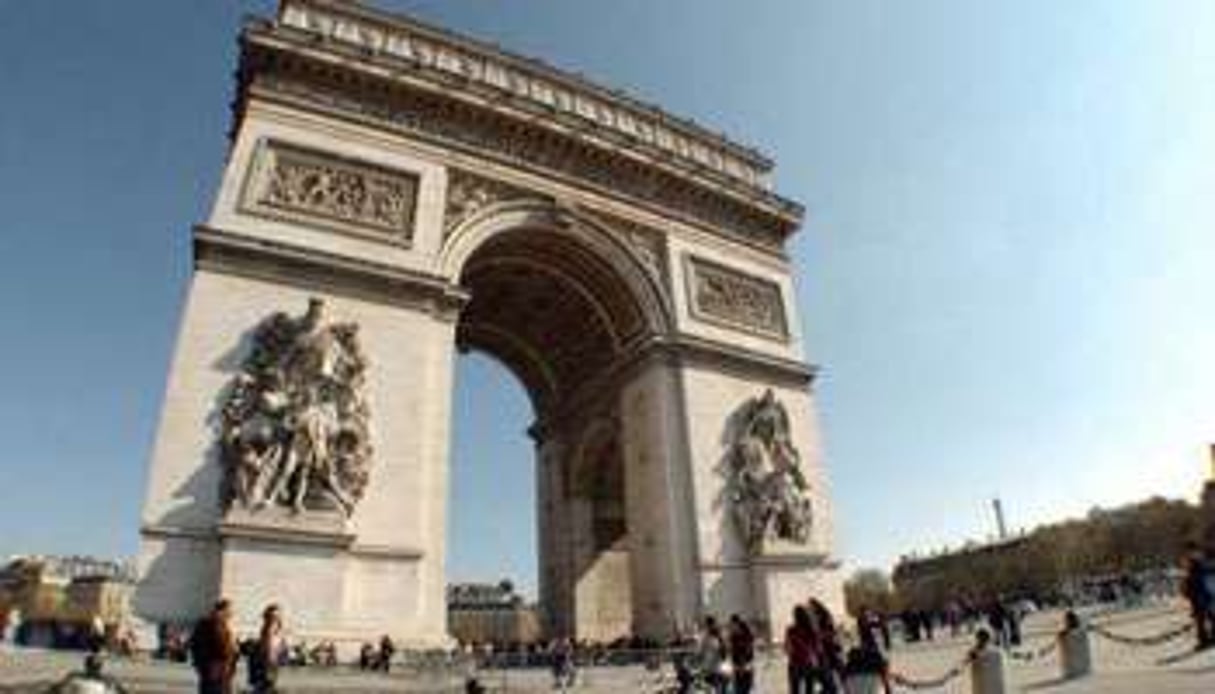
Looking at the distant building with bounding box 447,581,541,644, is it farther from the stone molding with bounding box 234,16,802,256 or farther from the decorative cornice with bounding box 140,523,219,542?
the decorative cornice with bounding box 140,523,219,542

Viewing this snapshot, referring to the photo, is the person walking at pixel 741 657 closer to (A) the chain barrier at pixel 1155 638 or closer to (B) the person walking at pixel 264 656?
(B) the person walking at pixel 264 656

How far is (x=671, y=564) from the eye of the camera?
2066 centimetres

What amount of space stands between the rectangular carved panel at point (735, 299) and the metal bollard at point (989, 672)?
15.3m

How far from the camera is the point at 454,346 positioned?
2039cm

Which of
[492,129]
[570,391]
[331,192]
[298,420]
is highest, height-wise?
[492,129]

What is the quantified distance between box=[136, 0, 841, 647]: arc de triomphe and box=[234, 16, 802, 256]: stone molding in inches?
2.4

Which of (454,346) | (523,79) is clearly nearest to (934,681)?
(454,346)

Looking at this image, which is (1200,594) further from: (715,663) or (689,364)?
(689,364)

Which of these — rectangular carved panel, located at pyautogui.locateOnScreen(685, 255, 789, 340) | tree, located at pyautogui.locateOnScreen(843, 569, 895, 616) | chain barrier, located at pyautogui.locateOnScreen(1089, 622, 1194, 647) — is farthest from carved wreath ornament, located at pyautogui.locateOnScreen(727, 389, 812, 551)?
tree, located at pyautogui.locateOnScreen(843, 569, 895, 616)

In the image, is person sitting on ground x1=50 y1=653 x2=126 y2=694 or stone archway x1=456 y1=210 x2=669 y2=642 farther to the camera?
stone archway x1=456 y1=210 x2=669 y2=642

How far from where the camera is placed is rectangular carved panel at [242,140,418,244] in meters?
18.3

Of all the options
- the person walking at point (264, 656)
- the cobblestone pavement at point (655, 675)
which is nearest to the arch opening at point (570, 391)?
the cobblestone pavement at point (655, 675)

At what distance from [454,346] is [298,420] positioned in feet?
16.6

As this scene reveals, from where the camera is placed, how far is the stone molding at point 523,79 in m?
21.3
